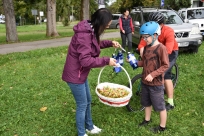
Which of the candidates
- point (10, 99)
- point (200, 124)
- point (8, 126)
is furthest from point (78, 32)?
point (10, 99)

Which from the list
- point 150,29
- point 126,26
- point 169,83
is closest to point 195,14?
point 126,26

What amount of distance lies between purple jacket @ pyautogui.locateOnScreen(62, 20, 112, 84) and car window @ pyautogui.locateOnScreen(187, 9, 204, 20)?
10.5 m

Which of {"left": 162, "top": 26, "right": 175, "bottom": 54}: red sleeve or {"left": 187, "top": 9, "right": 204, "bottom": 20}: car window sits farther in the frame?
{"left": 187, "top": 9, "right": 204, "bottom": 20}: car window

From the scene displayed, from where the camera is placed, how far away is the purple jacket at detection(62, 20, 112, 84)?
2.53m

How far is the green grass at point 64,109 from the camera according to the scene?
3520mm

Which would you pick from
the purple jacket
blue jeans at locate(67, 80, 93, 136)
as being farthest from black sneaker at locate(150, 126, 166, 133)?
the purple jacket

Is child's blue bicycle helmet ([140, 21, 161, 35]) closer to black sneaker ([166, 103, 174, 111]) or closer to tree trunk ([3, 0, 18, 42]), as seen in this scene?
black sneaker ([166, 103, 174, 111])

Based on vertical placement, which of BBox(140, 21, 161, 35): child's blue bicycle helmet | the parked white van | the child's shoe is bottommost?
the child's shoe

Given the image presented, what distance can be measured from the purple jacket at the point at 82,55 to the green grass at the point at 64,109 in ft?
3.76

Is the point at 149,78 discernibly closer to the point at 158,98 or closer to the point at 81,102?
the point at 158,98

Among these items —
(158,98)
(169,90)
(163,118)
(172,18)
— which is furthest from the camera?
(172,18)

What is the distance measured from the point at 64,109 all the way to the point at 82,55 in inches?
78.2

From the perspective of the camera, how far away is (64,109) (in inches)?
166

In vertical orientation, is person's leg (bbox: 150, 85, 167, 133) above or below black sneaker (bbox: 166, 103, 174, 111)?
above
